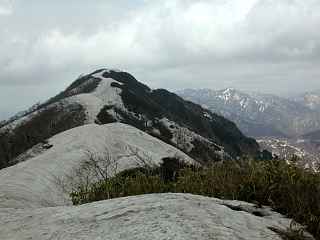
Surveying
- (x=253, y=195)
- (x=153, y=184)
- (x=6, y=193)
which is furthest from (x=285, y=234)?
(x=6, y=193)

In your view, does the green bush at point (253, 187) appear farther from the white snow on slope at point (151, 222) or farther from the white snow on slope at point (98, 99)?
the white snow on slope at point (98, 99)

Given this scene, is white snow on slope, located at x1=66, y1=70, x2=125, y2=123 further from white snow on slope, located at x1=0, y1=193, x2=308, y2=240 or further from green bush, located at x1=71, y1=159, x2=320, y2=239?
white snow on slope, located at x1=0, y1=193, x2=308, y2=240

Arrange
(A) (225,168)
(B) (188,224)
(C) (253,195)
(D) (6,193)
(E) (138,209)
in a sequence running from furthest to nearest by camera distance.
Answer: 1. (D) (6,193)
2. (A) (225,168)
3. (C) (253,195)
4. (E) (138,209)
5. (B) (188,224)

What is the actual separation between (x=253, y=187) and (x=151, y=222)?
313 centimetres

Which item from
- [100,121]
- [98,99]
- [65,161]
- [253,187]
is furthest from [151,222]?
[98,99]

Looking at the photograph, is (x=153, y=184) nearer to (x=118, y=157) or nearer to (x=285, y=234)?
(x=285, y=234)

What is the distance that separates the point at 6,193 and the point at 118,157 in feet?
45.7

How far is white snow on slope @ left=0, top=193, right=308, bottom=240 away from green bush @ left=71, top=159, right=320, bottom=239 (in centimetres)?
40

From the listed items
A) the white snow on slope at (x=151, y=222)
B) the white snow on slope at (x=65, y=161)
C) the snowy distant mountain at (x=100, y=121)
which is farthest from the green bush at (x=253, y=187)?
the snowy distant mountain at (x=100, y=121)

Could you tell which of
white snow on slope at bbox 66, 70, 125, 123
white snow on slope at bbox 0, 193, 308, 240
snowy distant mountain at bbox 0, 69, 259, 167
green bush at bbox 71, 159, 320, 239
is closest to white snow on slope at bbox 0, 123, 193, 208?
green bush at bbox 71, 159, 320, 239

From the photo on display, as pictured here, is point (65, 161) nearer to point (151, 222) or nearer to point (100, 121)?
point (151, 222)

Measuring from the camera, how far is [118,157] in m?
28.5

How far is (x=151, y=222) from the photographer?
719cm

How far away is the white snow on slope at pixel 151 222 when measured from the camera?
683 cm
